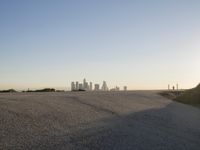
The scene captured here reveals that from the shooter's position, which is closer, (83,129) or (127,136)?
(83,129)

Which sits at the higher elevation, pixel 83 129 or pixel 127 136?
pixel 83 129

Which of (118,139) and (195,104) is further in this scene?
(195,104)

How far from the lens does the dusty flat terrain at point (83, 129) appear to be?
9219 millimetres

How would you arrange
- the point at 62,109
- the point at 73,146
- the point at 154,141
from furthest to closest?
the point at 62,109 → the point at 154,141 → the point at 73,146

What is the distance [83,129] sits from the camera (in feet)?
35.2

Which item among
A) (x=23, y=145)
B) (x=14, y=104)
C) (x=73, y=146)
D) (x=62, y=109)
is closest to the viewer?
(x=23, y=145)

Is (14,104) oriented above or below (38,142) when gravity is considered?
above

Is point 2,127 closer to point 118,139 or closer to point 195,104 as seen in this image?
point 118,139

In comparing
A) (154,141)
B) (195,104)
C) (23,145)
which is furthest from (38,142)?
(195,104)

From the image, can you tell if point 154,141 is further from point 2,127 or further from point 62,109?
point 2,127

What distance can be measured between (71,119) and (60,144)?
8.65 feet

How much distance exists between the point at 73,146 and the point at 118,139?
1706 millimetres

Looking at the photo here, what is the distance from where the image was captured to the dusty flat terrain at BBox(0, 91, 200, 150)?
9.22 m

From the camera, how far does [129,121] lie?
1307 cm
